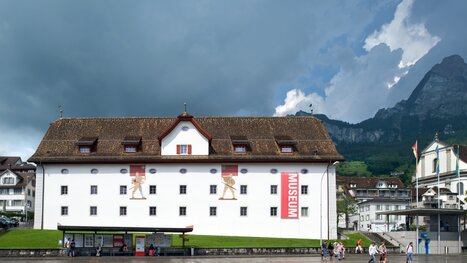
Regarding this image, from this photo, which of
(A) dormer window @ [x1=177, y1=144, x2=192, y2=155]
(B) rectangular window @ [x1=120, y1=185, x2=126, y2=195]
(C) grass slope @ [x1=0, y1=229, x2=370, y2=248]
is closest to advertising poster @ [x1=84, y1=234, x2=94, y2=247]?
(C) grass slope @ [x1=0, y1=229, x2=370, y2=248]

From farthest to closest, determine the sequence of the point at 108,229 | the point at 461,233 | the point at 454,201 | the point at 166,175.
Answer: the point at 454,201 → the point at 166,175 → the point at 461,233 → the point at 108,229

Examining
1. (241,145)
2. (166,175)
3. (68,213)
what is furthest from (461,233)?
(68,213)

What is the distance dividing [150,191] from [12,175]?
226 feet

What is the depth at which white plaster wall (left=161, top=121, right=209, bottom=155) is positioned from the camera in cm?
7688

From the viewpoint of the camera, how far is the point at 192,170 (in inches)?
3007

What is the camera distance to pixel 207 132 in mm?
80312

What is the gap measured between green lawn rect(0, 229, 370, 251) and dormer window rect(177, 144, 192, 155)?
409 inches

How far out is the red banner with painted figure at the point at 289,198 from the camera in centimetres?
7538

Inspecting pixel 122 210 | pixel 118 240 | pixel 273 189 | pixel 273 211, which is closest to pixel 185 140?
pixel 122 210

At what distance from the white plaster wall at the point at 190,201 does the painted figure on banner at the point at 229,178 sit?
48cm

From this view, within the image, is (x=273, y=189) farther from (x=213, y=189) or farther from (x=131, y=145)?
(x=131, y=145)

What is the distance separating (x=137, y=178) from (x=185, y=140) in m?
7.35

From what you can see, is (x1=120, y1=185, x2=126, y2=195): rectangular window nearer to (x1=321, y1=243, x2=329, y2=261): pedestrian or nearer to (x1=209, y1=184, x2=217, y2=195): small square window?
(x1=209, y1=184, x2=217, y2=195): small square window

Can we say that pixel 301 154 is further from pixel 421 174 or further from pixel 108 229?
pixel 421 174
